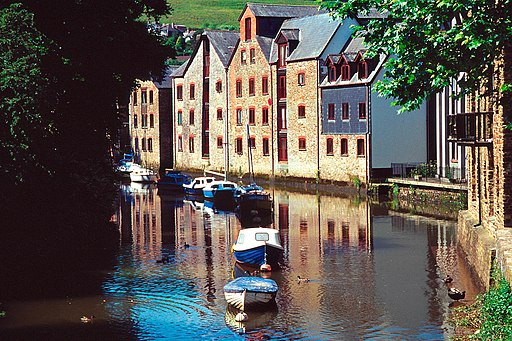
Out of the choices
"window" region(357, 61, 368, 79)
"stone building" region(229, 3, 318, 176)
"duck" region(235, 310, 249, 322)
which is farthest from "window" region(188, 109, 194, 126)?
"duck" region(235, 310, 249, 322)

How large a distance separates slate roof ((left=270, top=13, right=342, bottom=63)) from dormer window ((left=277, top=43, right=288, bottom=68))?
0.59 metres

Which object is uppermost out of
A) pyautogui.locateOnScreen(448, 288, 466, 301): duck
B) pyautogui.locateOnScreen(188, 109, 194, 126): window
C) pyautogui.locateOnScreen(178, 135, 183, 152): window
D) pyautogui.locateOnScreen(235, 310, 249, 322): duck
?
pyautogui.locateOnScreen(188, 109, 194, 126): window

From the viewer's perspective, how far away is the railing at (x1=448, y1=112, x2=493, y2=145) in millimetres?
37938

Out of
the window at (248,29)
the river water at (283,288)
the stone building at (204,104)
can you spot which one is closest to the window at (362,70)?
the window at (248,29)

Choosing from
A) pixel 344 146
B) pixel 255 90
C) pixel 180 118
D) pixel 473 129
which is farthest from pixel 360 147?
pixel 473 129

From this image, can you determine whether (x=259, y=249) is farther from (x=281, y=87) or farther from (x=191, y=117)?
(x=191, y=117)

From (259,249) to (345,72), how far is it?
4057 cm

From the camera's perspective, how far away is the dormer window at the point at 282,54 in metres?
90.8

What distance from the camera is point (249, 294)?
34.4 meters

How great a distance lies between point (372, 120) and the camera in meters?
79.2

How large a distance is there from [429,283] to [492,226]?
3.55 m

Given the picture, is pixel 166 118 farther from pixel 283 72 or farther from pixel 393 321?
pixel 393 321

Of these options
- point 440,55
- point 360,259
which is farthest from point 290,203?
point 440,55

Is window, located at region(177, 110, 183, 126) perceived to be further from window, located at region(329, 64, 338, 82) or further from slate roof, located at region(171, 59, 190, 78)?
window, located at region(329, 64, 338, 82)
